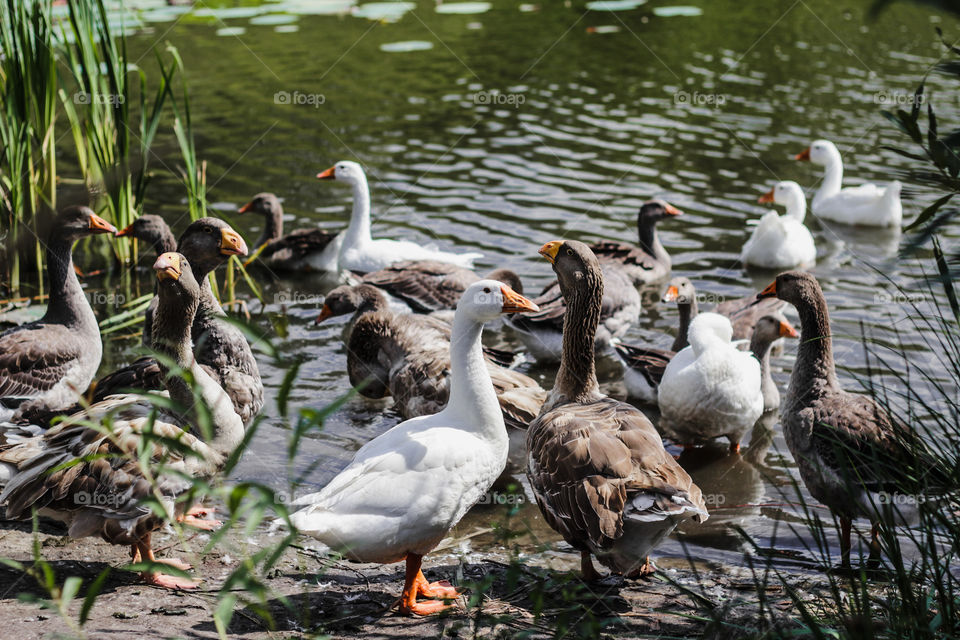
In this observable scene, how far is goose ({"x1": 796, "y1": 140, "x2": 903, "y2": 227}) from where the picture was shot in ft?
38.8

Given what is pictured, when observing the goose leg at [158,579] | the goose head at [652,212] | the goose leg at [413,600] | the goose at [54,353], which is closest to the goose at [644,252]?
the goose head at [652,212]

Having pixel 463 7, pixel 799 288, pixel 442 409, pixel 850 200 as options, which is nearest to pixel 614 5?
pixel 463 7

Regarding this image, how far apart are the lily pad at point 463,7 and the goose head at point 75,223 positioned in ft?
53.5

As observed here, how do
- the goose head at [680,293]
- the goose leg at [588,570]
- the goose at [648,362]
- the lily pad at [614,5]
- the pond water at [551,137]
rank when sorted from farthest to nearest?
the lily pad at [614,5]
the goose head at [680,293]
the pond water at [551,137]
the goose at [648,362]
the goose leg at [588,570]

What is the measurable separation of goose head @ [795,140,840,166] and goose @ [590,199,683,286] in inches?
110

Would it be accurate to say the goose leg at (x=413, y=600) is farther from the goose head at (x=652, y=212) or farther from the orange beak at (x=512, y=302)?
the goose head at (x=652, y=212)

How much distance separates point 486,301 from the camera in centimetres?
512

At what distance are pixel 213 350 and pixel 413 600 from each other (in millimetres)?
2776

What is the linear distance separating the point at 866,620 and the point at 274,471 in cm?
476

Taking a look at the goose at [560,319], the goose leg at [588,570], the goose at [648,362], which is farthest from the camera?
the goose at [560,319]

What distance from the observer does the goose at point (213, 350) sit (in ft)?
20.2

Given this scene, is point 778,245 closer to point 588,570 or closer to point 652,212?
point 652,212

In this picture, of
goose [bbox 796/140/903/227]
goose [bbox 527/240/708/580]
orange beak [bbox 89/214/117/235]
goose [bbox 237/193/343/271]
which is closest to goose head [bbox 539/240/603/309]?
goose [bbox 527/240/708/580]

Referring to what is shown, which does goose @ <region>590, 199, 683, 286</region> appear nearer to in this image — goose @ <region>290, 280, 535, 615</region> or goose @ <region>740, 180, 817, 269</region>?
goose @ <region>740, 180, 817, 269</region>
